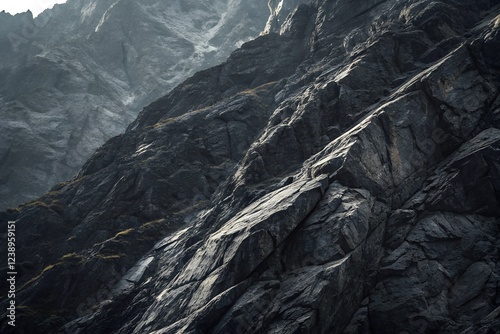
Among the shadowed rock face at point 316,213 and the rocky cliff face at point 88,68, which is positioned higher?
the rocky cliff face at point 88,68

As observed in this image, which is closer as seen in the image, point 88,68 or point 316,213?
point 316,213

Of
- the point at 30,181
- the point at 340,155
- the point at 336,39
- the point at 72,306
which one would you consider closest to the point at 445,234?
the point at 340,155

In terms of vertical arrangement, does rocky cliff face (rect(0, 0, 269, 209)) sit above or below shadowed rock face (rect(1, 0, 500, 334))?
Answer: above

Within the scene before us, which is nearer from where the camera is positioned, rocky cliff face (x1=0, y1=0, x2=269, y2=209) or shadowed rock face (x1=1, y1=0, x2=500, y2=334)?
shadowed rock face (x1=1, y1=0, x2=500, y2=334)

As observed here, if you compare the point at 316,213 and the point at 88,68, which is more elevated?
the point at 88,68
